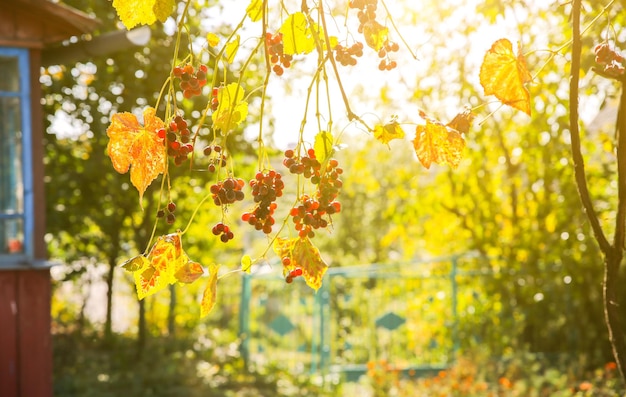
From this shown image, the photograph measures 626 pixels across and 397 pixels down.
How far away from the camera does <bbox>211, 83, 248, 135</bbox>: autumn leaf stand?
154 cm

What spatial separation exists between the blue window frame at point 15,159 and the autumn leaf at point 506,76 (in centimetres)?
467

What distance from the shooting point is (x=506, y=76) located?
1504mm

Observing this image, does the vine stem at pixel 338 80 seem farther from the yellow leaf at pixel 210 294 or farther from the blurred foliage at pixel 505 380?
the blurred foliage at pixel 505 380

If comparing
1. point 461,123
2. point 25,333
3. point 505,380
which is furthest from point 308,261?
point 505,380

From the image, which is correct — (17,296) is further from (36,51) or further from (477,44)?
(477,44)

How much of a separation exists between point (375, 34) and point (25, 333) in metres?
4.64

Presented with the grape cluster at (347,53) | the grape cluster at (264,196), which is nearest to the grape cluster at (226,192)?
the grape cluster at (264,196)

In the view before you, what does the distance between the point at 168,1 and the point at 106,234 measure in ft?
22.9

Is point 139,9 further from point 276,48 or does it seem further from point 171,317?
point 171,317

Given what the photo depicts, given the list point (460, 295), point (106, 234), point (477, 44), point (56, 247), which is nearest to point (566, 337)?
point (460, 295)

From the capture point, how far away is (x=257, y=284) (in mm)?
11172

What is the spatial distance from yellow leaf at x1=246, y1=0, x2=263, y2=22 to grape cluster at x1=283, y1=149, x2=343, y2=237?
0.29 m

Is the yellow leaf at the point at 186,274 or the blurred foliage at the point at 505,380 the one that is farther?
the blurred foliage at the point at 505,380

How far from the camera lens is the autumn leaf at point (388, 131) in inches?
60.3
